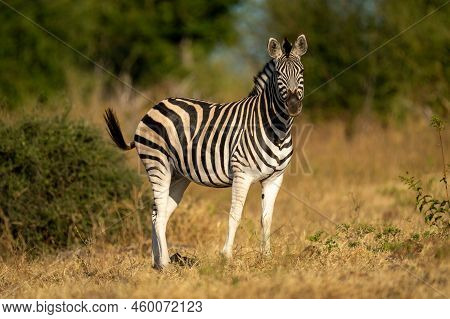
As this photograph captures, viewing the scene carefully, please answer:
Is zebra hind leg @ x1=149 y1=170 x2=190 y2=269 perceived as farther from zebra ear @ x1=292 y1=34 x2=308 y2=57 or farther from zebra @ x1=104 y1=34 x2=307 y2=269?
zebra ear @ x1=292 y1=34 x2=308 y2=57

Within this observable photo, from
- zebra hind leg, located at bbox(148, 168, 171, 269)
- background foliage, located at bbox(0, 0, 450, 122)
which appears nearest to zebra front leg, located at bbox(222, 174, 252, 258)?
zebra hind leg, located at bbox(148, 168, 171, 269)

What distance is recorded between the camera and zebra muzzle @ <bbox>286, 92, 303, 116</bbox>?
23.9ft

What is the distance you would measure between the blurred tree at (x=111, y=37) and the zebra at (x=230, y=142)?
1496 centimetres

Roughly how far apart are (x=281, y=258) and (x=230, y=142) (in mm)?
Result: 1307

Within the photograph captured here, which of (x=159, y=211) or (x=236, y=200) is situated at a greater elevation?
(x=236, y=200)

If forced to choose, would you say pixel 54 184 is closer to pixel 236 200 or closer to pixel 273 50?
pixel 236 200

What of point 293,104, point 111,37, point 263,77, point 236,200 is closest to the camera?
point 293,104

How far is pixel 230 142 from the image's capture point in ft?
26.1

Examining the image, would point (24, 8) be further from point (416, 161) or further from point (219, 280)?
point (219, 280)

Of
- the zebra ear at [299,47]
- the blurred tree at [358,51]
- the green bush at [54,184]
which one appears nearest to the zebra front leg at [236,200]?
the zebra ear at [299,47]

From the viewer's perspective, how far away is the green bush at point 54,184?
404 inches

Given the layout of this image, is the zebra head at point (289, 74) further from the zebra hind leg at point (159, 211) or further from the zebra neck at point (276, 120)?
the zebra hind leg at point (159, 211)

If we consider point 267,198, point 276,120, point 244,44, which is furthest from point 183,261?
point 244,44

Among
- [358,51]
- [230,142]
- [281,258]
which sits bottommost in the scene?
[281,258]
